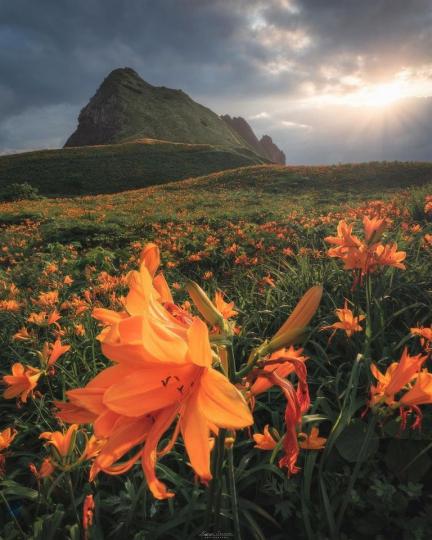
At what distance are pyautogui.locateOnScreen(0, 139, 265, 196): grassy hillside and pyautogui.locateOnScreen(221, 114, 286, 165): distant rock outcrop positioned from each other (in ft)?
305

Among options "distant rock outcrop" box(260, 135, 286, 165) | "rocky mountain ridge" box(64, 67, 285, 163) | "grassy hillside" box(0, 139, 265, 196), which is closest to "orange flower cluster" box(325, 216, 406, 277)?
"grassy hillside" box(0, 139, 265, 196)

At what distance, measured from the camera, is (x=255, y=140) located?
12550 centimetres

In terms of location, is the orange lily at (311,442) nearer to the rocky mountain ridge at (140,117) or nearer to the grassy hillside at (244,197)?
the grassy hillside at (244,197)

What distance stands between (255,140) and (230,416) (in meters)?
133

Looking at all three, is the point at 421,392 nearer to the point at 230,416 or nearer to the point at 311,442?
the point at 311,442

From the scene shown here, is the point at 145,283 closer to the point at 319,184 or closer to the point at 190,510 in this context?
the point at 190,510

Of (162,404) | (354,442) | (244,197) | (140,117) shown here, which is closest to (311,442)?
(354,442)

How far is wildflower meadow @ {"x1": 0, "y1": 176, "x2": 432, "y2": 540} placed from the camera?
0.54 m

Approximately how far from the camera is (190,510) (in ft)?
4.14

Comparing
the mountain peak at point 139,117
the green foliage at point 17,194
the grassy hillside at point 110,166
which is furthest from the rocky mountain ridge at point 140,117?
the green foliage at point 17,194

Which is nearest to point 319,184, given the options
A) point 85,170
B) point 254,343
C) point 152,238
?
point 152,238

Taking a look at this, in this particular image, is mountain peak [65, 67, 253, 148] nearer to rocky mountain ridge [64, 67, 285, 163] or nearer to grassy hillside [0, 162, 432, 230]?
rocky mountain ridge [64, 67, 285, 163]

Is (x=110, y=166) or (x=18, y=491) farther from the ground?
(x=110, y=166)

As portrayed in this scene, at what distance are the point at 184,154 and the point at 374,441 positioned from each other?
3181 cm
